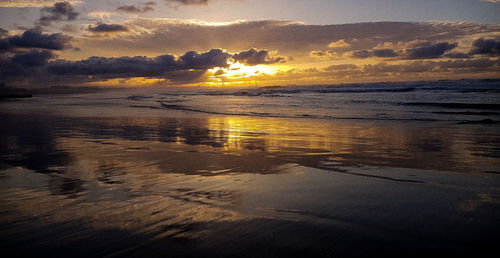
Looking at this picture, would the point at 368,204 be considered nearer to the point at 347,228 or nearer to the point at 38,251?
the point at 347,228

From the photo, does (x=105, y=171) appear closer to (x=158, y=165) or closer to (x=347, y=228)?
(x=158, y=165)

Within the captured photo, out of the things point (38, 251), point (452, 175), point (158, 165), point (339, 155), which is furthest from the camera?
point (339, 155)

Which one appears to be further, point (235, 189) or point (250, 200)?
point (235, 189)

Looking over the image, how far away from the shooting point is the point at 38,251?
125 inches

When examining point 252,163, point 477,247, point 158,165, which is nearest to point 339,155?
point 252,163

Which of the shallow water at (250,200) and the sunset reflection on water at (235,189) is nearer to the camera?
the shallow water at (250,200)

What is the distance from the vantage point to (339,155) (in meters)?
8.20

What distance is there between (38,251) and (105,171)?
353cm

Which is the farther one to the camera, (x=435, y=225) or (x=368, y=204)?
(x=368, y=204)

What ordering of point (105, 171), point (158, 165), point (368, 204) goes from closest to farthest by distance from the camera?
point (368, 204), point (105, 171), point (158, 165)

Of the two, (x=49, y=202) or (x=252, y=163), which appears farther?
(x=252, y=163)

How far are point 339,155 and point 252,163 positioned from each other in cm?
231

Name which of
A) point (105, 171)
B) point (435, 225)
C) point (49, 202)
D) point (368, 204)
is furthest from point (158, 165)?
point (435, 225)

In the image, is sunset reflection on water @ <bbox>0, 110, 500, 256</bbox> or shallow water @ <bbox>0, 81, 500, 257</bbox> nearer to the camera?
shallow water @ <bbox>0, 81, 500, 257</bbox>
